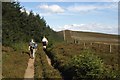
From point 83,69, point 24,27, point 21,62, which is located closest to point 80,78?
point 83,69

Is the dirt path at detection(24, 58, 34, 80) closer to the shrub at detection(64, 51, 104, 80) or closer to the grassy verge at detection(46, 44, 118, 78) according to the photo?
the grassy verge at detection(46, 44, 118, 78)

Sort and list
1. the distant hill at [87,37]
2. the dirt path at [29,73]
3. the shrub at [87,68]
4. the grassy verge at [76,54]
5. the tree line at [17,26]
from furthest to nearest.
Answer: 1. the distant hill at [87,37]
2. the tree line at [17,26]
3. the dirt path at [29,73]
4. the grassy verge at [76,54]
5. the shrub at [87,68]

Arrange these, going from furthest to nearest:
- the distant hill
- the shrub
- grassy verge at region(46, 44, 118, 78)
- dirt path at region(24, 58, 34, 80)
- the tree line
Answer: the distant hill → the tree line → dirt path at region(24, 58, 34, 80) → grassy verge at region(46, 44, 118, 78) → the shrub

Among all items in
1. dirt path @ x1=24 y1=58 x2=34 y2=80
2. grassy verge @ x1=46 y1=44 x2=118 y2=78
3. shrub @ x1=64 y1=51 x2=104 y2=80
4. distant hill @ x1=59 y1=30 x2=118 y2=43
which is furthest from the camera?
distant hill @ x1=59 y1=30 x2=118 y2=43

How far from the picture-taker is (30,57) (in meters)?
30.5

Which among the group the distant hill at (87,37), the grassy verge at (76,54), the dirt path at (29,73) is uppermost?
the distant hill at (87,37)

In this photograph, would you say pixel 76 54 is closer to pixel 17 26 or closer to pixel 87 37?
pixel 17 26

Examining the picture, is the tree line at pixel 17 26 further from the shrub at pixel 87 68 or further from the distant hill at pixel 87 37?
the shrub at pixel 87 68

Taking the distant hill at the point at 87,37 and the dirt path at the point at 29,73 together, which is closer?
the dirt path at the point at 29,73

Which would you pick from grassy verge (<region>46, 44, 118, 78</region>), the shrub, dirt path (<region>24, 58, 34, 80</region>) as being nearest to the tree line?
grassy verge (<region>46, 44, 118, 78</region>)

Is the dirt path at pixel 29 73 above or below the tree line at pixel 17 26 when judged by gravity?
below

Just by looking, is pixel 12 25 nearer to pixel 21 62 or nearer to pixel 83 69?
pixel 21 62

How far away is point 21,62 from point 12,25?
21094mm

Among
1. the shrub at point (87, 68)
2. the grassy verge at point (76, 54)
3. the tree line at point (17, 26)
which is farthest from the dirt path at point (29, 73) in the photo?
the tree line at point (17, 26)
